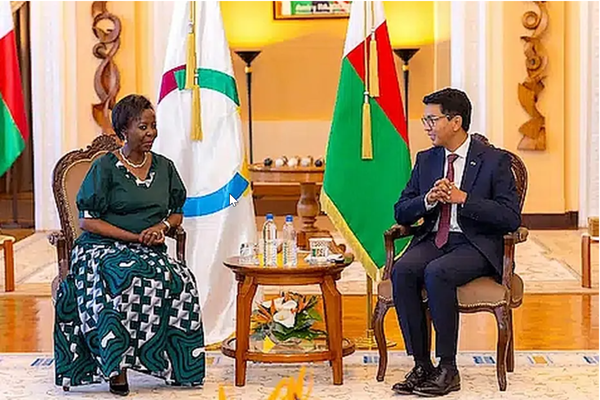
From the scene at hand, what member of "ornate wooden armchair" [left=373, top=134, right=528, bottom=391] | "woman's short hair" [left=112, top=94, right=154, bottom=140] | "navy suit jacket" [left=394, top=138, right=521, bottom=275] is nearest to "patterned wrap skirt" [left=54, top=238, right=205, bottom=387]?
"woman's short hair" [left=112, top=94, right=154, bottom=140]

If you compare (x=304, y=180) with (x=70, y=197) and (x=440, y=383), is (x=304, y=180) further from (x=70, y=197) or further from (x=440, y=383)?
(x=440, y=383)

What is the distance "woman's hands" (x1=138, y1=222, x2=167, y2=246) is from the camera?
16.0 feet

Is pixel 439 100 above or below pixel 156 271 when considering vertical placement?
above

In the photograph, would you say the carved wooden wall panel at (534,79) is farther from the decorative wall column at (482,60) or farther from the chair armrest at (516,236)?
the chair armrest at (516,236)

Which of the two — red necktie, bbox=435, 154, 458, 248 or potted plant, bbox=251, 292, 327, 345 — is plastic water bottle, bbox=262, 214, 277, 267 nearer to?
potted plant, bbox=251, 292, 327, 345

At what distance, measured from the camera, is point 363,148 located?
18.4 feet

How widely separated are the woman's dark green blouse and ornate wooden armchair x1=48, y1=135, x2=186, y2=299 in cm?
17

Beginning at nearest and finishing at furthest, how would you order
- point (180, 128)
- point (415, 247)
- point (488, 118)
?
point (415, 247)
point (180, 128)
point (488, 118)

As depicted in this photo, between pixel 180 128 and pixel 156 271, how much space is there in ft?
4.01

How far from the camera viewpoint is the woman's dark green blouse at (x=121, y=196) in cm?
488

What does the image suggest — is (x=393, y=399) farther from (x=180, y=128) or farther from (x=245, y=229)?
(x=180, y=128)

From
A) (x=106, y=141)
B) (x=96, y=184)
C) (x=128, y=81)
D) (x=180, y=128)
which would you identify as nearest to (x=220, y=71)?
(x=180, y=128)

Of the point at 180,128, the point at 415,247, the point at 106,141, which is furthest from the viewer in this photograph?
the point at 180,128

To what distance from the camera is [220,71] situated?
5.82 meters
